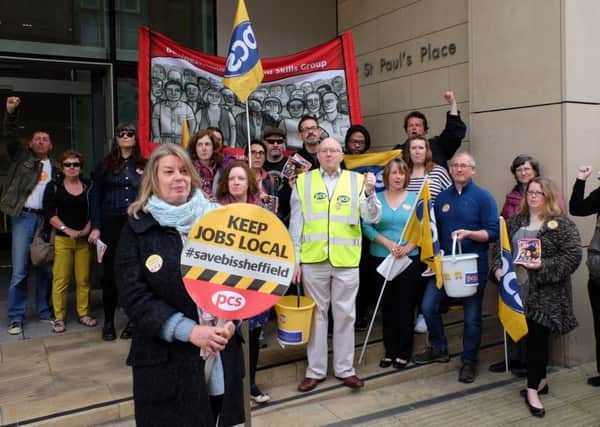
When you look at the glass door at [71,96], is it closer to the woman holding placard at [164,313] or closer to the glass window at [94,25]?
the glass window at [94,25]

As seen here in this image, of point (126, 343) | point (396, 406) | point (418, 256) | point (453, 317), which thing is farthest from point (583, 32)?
point (126, 343)

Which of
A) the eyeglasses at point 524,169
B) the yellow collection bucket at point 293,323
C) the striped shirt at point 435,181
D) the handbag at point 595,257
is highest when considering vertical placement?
the eyeglasses at point 524,169

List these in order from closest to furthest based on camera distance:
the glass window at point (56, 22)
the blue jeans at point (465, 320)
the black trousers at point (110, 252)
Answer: the blue jeans at point (465, 320), the black trousers at point (110, 252), the glass window at point (56, 22)

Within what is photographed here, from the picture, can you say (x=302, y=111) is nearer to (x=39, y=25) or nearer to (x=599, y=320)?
(x=39, y=25)

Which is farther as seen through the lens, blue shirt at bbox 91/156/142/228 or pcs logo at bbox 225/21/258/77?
blue shirt at bbox 91/156/142/228

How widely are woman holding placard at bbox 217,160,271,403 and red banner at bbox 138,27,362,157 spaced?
209cm

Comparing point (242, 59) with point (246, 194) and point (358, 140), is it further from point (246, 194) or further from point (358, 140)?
point (358, 140)

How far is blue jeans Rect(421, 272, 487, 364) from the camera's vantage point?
484cm

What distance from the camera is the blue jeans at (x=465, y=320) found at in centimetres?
484

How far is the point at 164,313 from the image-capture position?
92.4 inches

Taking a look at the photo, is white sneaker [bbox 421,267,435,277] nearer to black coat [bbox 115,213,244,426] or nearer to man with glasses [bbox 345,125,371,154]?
man with glasses [bbox 345,125,371,154]

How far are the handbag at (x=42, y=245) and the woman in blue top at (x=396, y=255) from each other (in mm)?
3024

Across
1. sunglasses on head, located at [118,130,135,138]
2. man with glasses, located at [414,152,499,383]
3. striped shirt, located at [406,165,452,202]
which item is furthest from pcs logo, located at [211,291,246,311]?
sunglasses on head, located at [118,130,135,138]

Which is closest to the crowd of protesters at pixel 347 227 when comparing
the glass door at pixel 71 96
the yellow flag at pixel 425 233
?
the yellow flag at pixel 425 233
